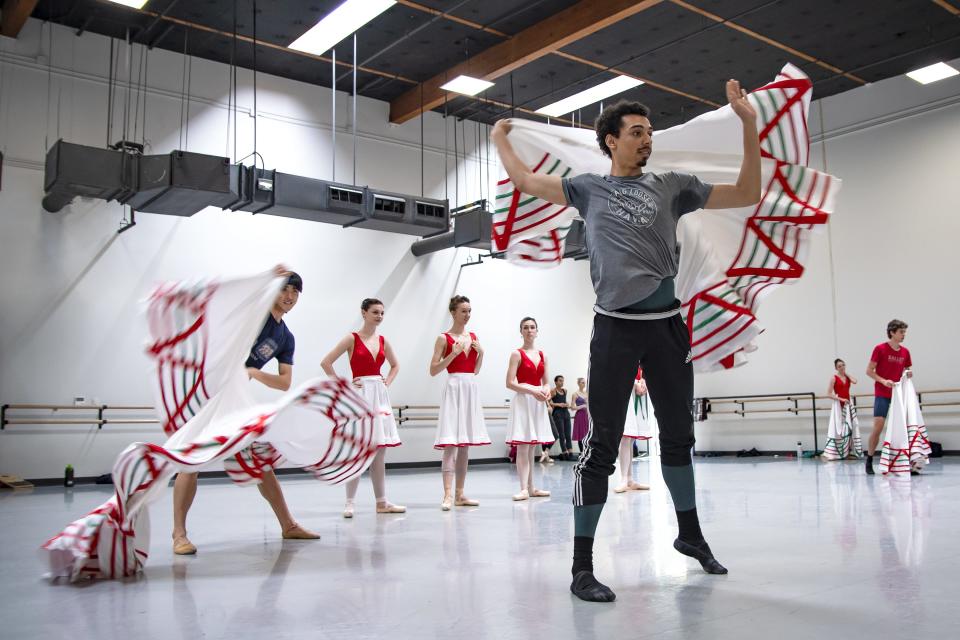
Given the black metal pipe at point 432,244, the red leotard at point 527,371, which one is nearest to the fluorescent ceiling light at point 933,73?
the black metal pipe at point 432,244

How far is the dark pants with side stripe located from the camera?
9.53ft

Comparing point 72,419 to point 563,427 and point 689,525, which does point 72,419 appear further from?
point 689,525

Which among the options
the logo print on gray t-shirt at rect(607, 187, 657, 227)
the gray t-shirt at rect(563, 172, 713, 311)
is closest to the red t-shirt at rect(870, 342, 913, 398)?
the gray t-shirt at rect(563, 172, 713, 311)

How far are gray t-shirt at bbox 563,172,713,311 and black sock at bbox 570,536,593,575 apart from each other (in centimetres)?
86

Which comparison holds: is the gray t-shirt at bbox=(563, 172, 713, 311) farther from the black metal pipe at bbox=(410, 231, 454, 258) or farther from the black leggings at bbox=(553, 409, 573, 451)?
the black leggings at bbox=(553, 409, 573, 451)

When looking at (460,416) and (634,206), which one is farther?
(460,416)

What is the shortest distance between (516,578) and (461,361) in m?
3.65

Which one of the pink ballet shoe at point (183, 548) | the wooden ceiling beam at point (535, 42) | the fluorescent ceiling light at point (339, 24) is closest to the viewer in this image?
the pink ballet shoe at point (183, 548)

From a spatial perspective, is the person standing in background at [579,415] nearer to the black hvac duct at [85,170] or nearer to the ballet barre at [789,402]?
the ballet barre at [789,402]

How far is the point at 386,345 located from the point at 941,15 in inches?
364

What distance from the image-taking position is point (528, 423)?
7.03 m

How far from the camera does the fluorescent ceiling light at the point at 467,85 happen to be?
11554 mm

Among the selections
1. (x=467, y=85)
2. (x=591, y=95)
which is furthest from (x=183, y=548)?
(x=591, y=95)

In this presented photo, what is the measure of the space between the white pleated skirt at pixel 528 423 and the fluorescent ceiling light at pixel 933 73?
27.1ft
